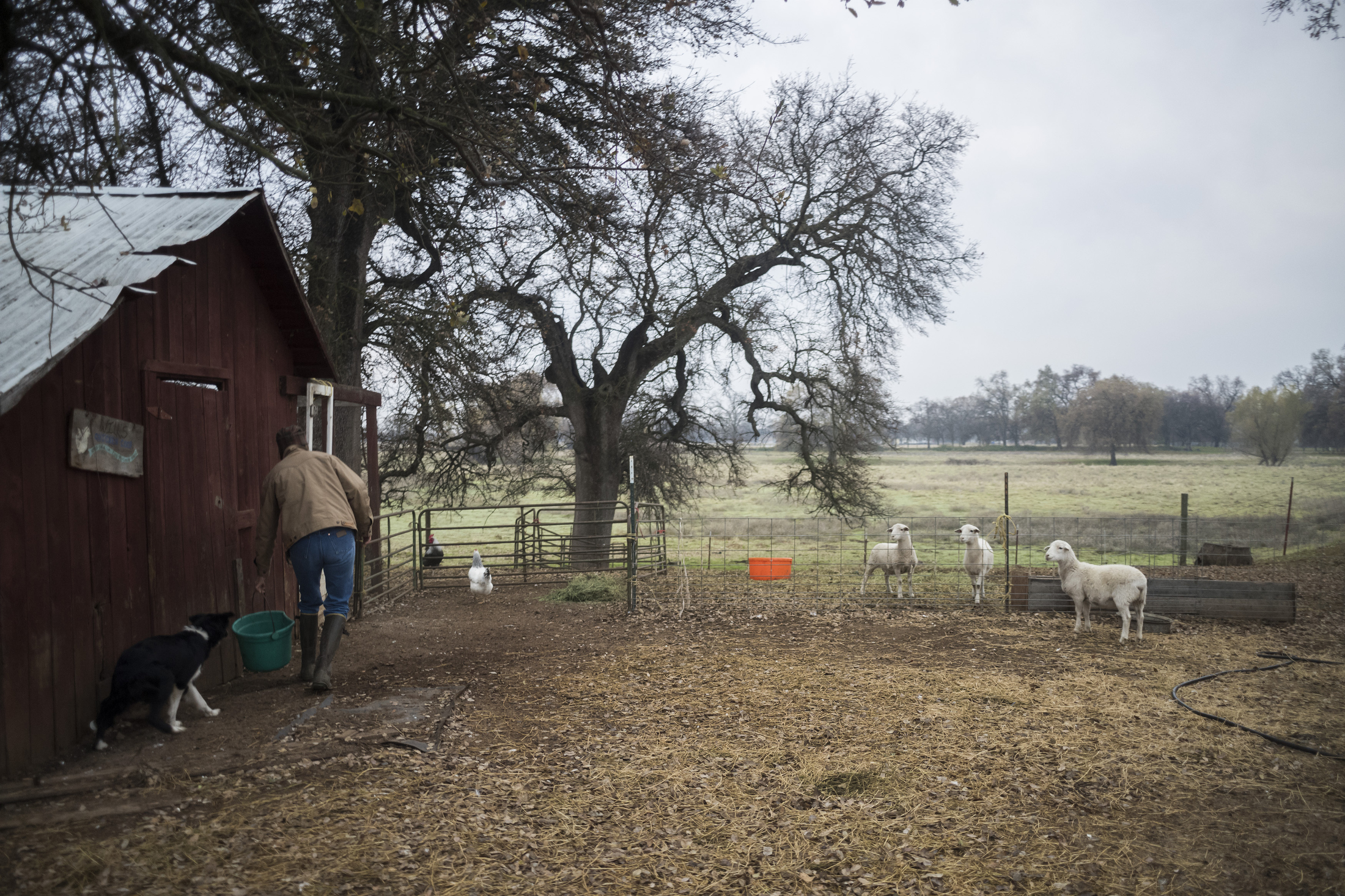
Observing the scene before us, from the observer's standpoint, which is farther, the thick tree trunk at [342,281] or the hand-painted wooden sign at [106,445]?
the thick tree trunk at [342,281]

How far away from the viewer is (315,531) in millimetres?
5527

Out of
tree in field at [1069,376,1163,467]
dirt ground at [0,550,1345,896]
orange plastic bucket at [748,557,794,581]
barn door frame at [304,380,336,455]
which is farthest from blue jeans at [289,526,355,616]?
tree in field at [1069,376,1163,467]

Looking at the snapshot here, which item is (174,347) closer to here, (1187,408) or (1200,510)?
(1200,510)

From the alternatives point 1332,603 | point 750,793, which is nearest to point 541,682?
point 750,793

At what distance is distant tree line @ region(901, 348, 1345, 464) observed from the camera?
3784 centimetres

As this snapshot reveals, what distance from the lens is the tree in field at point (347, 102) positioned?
4.51m

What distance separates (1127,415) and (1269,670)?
194ft

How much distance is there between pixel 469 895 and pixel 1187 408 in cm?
7458

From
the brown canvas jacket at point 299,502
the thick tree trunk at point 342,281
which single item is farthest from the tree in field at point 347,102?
the brown canvas jacket at point 299,502

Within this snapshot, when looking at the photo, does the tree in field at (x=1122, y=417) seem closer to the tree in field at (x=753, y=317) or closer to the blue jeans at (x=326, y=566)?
the tree in field at (x=753, y=317)

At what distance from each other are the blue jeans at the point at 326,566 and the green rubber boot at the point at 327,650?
0.06 m

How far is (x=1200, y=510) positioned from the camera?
88.8 feet

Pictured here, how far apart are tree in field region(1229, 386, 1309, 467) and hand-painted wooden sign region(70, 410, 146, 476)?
153 feet

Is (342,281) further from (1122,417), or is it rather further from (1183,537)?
(1122,417)
